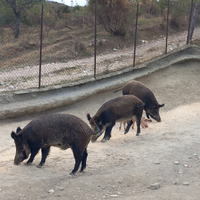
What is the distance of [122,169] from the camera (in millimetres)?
6340

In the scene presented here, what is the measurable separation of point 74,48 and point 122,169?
12.6m

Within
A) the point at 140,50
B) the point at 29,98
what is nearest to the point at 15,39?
the point at 140,50

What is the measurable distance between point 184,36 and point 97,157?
48.2ft

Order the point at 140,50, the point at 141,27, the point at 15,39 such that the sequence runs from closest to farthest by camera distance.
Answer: the point at 140,50 → the point at 15,39 → the point at 141,27

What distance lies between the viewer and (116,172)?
6176 mm

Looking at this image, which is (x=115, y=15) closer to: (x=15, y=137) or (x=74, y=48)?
(x=74, y=48)

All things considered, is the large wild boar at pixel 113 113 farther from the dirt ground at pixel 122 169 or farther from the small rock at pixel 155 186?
the small rock at pixel 155 186

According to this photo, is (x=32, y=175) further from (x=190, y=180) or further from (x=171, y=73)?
(x=171, y=73)

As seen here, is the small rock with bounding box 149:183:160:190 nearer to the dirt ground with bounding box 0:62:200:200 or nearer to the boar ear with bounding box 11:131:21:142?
the dirt ground with bounding box 0:62:200:200

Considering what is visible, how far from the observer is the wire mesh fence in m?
13.4

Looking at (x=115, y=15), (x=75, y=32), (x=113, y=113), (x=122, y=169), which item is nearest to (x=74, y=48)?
(x=115, y=15)

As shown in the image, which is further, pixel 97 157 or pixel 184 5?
pixel 184 5

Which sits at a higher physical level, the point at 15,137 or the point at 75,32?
the point at 75,32

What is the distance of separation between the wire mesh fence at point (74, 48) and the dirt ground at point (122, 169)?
3.49 m
